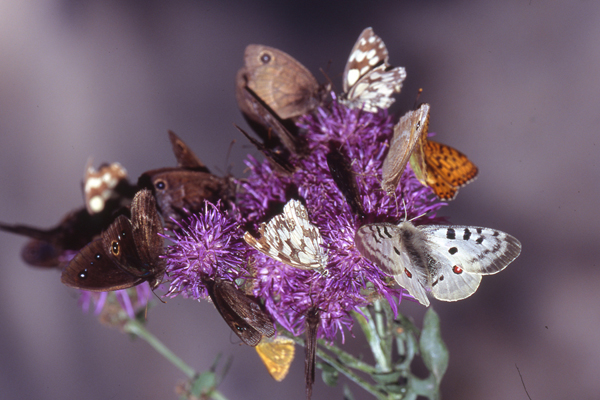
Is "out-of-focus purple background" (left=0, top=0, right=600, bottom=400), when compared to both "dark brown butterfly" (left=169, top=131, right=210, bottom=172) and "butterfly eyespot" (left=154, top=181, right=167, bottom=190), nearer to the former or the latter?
"dark brown butterfly" (left=169, top=131, right=210, bottom=172)

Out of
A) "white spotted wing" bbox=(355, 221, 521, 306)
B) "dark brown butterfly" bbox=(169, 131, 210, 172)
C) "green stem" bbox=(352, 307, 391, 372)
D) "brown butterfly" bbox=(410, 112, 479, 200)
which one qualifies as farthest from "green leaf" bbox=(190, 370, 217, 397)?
"brown butterfly" bbox=(410, 112, 479, 200)

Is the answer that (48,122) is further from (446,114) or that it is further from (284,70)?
(446,114)

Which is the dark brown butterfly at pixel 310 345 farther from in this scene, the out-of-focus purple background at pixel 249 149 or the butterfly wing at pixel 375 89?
the out-of-focus purple background at pixel 249 149

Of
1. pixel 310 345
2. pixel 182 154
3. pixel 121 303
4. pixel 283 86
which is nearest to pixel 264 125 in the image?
pixel 283 86

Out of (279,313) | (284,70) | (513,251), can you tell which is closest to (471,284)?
(513,251)

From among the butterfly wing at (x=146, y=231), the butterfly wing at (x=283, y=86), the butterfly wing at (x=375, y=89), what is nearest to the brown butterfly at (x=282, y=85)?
the butterfly wing at (x=283, y=86)

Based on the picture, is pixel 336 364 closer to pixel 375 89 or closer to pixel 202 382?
pixel 202 382
